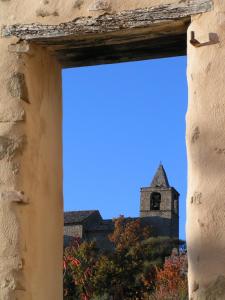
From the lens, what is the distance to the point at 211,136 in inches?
147

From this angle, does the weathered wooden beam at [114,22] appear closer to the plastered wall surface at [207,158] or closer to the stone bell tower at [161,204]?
the plastered wall surface at [207,158]

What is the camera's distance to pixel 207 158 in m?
3.71

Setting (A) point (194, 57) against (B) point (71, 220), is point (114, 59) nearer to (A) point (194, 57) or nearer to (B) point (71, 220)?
(A) point (194, 57)

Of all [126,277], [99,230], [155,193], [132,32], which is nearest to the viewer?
[132,32]

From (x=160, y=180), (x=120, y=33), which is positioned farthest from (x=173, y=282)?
(x=160, y=180)

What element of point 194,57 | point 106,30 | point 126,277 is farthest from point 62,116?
point 126,277

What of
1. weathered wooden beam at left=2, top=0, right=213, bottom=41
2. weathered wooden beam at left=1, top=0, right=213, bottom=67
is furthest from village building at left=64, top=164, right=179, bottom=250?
weathered wooden beam at left=2, top=0, right=213, bottom=41

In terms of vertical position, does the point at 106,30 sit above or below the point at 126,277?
above

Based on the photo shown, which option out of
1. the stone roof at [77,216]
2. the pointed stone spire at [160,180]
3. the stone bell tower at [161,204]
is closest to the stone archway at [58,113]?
the stone roof at [77,216]

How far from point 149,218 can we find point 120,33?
1951 inches

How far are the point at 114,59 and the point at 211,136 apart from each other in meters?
1.18

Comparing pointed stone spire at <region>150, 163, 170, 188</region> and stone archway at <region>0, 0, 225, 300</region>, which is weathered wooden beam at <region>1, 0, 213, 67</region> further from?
pointed stone spire at <region>150, 163, 170, 188</region>

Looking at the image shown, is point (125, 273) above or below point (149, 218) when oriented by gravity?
below

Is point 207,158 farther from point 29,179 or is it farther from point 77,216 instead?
point 77,216
